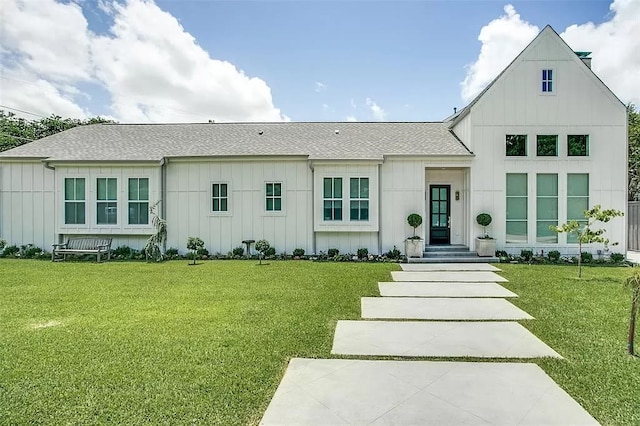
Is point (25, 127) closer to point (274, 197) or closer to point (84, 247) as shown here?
point (84, 247)

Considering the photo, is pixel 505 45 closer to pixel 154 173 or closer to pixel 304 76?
pixel 304 76

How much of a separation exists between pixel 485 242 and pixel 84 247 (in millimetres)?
13900

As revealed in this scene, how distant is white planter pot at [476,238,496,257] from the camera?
39.2 ft

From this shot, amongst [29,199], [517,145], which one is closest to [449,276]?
[517,145]

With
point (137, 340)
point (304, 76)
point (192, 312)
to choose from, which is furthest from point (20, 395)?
point (304, 76)

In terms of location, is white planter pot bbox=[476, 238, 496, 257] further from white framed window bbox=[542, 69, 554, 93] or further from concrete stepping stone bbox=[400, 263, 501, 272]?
white framed window bbox=[542, 69, 554, 93]

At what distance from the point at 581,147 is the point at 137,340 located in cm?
1432

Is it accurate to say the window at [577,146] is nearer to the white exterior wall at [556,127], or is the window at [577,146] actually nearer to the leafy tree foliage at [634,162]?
the white exterior wall at [556,127]

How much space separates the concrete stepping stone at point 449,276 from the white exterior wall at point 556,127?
304 cm

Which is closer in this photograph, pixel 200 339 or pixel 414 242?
pixel 200 339

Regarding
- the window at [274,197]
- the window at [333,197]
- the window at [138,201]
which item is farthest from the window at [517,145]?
the window at [138,201]

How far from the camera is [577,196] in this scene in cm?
1234

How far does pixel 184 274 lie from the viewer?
31.5ft

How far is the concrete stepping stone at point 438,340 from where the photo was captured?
4320 millimetres
